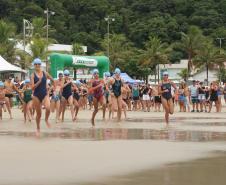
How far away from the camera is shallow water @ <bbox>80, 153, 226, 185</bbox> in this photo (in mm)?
7266

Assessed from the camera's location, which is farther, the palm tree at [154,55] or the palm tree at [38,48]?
the palm tree at [154,55]

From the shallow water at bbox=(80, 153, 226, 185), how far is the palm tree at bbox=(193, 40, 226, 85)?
91772mm

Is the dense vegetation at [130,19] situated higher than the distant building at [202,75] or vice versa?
the dense vegetation at [130,19]

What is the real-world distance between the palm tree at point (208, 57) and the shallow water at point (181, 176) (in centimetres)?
9177

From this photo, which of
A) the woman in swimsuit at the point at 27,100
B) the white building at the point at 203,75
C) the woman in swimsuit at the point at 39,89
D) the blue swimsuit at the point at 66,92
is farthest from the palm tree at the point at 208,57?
the woman in swimsuit at the point at 39,89

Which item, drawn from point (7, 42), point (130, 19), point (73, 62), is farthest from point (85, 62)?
point (130, 19)

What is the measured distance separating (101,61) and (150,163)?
1314 inches

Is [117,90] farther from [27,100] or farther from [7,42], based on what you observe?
[7,42]

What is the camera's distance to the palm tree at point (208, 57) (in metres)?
99.7

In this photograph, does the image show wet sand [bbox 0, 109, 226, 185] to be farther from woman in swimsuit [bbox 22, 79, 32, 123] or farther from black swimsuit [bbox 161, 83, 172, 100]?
woman in swimsuit [bbox 22, 79, 32, 123]

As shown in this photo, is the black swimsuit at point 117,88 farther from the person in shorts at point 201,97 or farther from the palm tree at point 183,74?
the palm tree at point 183,74

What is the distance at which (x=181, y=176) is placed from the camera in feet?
25.3

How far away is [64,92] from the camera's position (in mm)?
20031

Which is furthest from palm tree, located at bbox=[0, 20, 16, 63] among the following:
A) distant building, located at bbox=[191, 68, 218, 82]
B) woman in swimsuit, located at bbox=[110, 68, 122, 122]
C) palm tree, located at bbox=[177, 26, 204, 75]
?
woman in swimsuit, located at bbox=[110, 68, 122, 122]
